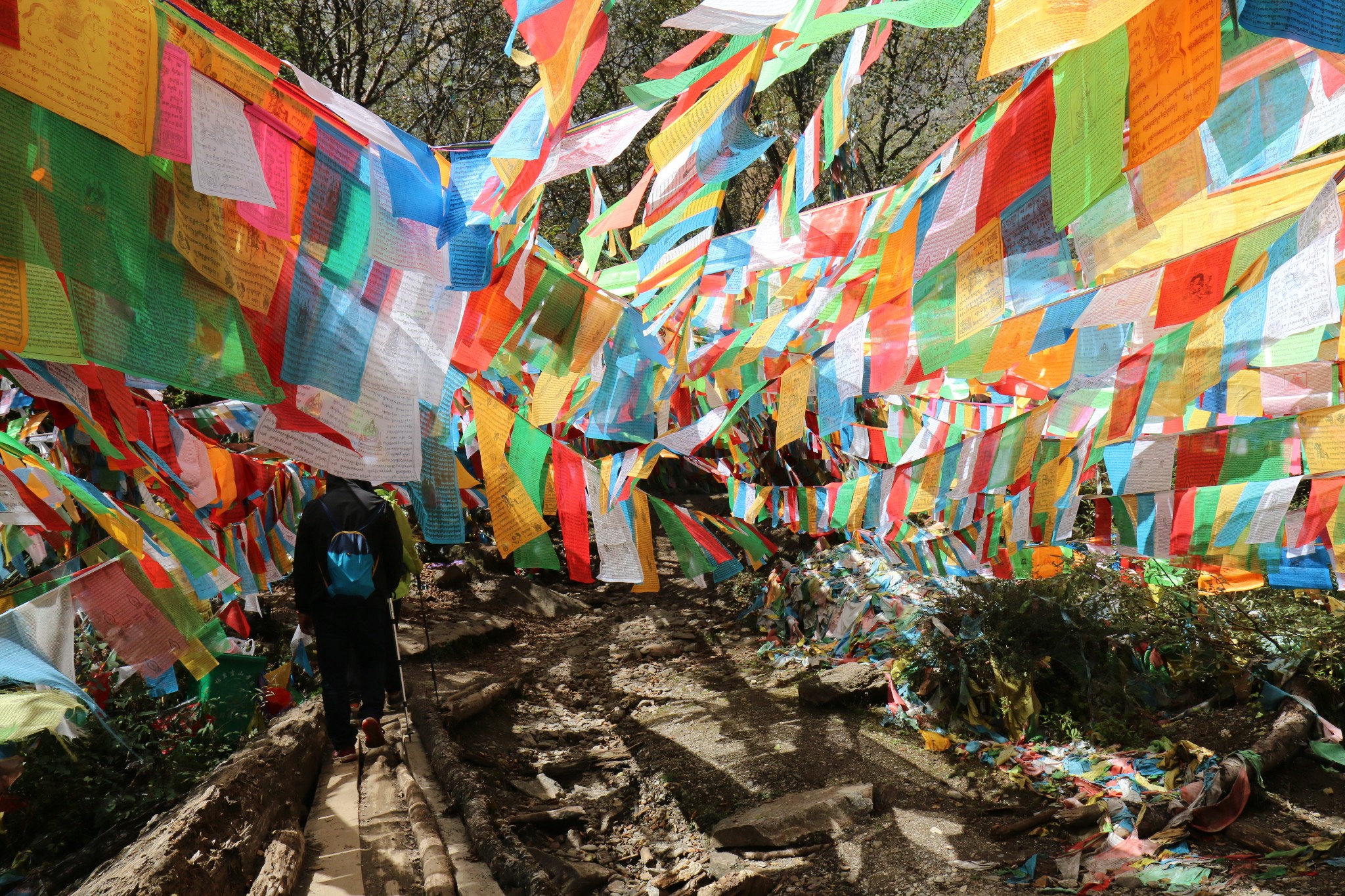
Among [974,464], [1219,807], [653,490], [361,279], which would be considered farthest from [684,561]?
[653,490]

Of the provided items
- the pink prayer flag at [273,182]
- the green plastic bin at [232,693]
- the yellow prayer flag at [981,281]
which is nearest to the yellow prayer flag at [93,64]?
the pink prayer flag at [273,182]

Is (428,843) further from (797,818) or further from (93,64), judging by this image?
(93,64)

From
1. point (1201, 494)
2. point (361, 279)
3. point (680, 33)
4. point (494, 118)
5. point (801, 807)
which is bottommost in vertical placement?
point (801, 807)

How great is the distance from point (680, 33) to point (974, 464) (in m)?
12.0

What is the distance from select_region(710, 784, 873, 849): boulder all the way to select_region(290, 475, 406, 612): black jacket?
230cm

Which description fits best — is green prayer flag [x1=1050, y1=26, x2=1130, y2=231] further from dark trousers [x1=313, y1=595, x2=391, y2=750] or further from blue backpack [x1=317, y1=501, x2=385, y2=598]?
dark trousers [x1=313, y1=595, x2=391, y2=750]

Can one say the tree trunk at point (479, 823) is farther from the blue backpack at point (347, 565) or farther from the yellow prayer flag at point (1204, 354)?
the yellow prayer flag at point (1204, 354)

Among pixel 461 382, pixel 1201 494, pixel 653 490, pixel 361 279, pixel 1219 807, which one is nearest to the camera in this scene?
Result: pixel 361 279

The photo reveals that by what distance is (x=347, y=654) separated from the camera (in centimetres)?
461

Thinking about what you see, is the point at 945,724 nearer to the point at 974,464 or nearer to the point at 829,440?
the point at 974,464

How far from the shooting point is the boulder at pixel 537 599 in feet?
34.6

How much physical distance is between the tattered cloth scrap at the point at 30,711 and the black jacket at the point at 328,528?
2317mm

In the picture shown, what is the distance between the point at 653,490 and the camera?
15.6m

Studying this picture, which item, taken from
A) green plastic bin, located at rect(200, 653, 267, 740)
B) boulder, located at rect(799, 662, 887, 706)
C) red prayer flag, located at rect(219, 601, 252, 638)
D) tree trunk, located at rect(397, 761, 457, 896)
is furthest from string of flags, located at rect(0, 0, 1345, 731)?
boulder, located at rect(799, 662, 887, 706)
